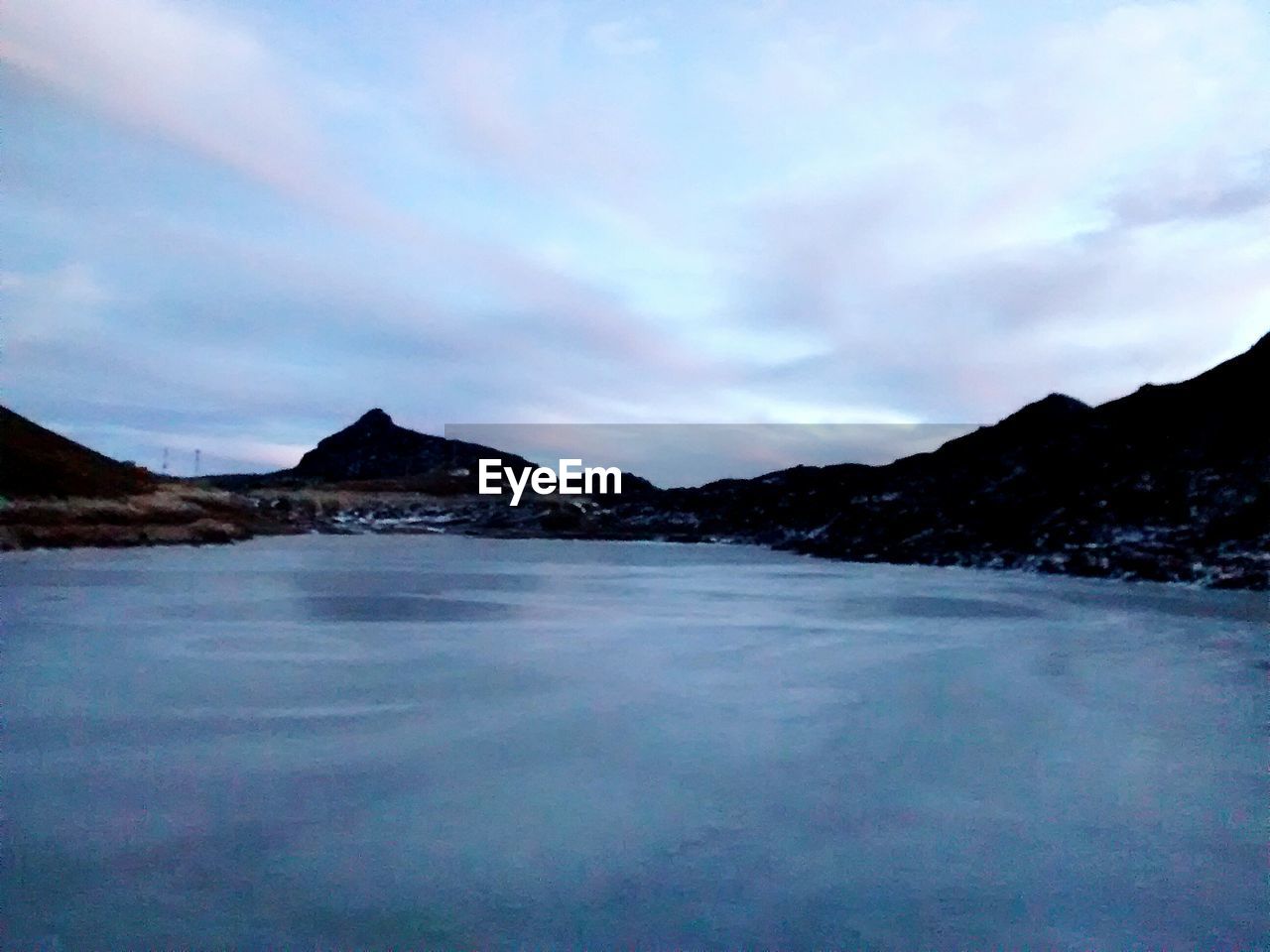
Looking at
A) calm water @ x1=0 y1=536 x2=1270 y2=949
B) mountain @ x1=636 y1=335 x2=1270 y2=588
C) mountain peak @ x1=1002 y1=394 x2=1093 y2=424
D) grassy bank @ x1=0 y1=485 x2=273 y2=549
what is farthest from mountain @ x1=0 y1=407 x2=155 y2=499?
mountain peak @ x1=1002 y1=394 x2=1093 y2=424

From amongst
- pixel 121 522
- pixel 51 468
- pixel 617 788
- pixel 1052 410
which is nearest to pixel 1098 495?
pixel 1052 410

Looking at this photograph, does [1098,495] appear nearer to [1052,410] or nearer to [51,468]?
[1052,410]

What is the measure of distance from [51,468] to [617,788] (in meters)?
42.7

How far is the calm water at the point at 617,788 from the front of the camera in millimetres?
4789

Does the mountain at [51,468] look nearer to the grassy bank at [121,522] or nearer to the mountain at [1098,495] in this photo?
the grassy bank at [121,522]

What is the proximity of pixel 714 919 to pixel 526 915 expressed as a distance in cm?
98

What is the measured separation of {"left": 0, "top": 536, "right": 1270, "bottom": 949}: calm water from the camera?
4789 millimetres

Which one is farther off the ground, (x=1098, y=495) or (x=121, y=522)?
(x=1098, y=495)

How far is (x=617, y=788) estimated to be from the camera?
7012 mm

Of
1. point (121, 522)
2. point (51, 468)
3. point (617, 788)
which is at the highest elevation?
point (51, 468)

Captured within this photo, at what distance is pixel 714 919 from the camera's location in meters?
4.74

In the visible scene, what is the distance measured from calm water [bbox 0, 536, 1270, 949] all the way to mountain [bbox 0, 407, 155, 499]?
86.2 feet

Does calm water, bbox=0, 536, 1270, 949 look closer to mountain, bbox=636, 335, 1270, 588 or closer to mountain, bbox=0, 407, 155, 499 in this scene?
mountain, bbox=636, 335, 1270, 588

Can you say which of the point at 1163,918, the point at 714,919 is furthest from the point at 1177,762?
the point at 714,919
